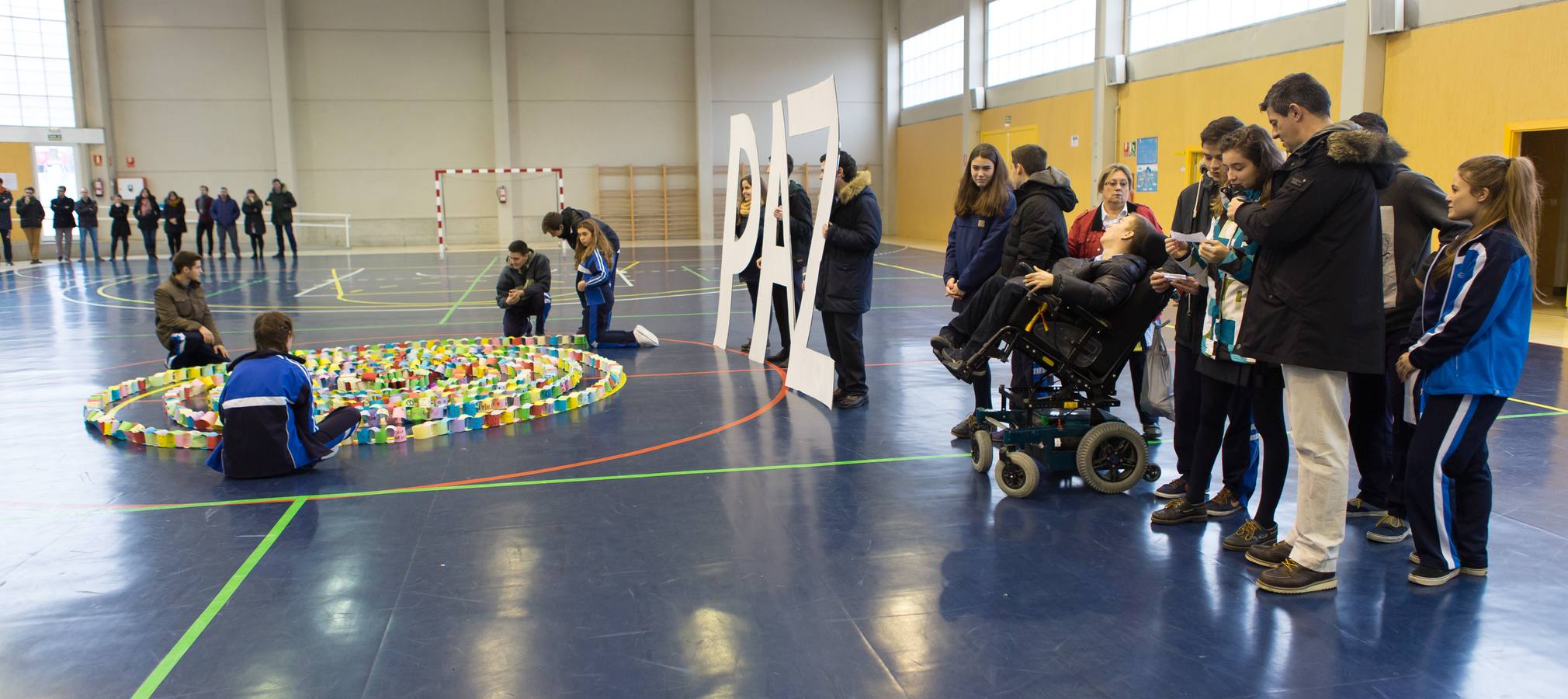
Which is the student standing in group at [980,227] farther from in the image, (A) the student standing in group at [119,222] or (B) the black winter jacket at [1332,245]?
(A) the student standing in group at [119,222]

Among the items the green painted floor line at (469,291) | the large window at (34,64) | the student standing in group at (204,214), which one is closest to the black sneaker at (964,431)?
the green painted floor line at (469,291)

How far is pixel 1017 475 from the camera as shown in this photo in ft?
17.1

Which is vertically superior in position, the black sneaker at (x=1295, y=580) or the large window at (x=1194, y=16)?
the large window at (x=1194, y=16)

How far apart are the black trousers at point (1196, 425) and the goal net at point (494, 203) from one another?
25.5 meters

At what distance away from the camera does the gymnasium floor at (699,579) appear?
3.37 metres

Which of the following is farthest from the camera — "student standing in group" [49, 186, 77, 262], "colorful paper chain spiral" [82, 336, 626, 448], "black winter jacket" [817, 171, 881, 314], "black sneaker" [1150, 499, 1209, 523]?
"student standing in group" [49, 186, 77, 262]

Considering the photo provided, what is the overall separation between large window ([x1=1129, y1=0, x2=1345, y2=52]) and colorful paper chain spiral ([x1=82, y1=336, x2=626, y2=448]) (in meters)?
11.9

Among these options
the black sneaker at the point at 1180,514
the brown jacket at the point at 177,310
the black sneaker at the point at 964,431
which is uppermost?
the brown jacket at the point at 177,310

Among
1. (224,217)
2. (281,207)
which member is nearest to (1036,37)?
(281,207)

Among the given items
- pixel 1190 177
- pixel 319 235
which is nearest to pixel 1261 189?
pixel 1190 177

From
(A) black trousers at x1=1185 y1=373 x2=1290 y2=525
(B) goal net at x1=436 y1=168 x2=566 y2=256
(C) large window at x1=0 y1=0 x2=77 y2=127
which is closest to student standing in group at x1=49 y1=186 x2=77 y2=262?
(C) large window at x1=0 y1=0 x2=77 y2=127

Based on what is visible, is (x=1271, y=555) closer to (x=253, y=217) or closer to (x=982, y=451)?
(x=982, y=451)

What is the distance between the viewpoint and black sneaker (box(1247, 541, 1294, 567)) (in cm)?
417

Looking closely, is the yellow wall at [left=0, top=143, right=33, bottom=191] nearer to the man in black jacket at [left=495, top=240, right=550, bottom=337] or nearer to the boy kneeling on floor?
the man in black jacket at [left=495, top=240, right=550, bottom=337]
